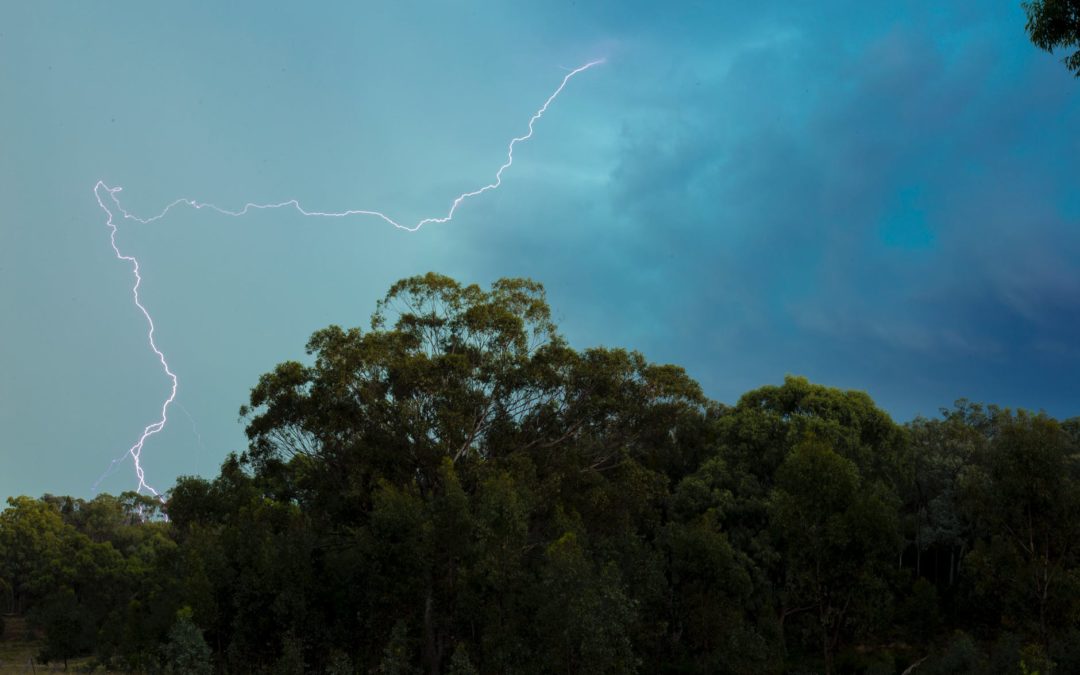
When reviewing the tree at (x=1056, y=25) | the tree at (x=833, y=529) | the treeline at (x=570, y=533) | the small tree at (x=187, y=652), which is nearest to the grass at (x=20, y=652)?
the treeline at (x=570, y=533)

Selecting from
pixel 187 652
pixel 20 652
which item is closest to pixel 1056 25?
pixel 187 652

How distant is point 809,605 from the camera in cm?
3058

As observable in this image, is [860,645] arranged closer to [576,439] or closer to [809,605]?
[809,605]

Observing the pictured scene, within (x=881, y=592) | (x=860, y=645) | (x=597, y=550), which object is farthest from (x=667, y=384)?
(x=860, y=645)

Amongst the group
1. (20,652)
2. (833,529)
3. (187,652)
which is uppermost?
(20,652)

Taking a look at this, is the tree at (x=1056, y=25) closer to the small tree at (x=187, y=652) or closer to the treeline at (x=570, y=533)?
the treeline at (x=570, y=533)

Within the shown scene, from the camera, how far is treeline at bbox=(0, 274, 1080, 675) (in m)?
20.6

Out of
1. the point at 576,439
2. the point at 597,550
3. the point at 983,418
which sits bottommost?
the point at 597,550

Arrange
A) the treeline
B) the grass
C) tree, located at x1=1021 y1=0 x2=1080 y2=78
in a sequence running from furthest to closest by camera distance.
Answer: the grass → the treeline → tree, located at x1=1021 y1=0 x2=1080 y2=78

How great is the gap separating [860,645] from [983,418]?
1688 cm

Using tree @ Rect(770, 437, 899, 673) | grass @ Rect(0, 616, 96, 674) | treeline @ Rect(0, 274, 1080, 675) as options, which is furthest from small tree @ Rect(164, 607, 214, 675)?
grass @ Rect(0, 616, 96, 674)

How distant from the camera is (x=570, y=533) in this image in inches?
737

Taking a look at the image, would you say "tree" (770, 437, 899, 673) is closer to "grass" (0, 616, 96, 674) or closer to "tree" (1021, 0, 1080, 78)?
"tree" (1021, 0, 1080, 78)

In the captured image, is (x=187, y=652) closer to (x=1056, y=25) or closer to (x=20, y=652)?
(x=1056, y=25)
